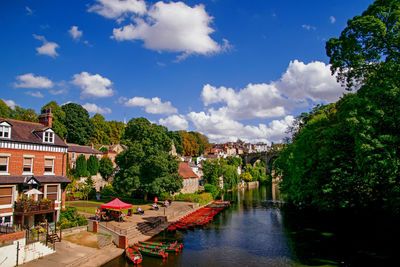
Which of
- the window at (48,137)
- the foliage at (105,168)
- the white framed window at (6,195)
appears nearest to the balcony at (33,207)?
the white framed window at (6,195)

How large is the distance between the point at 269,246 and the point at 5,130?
2531 centimetres

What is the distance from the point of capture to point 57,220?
78.2 feet

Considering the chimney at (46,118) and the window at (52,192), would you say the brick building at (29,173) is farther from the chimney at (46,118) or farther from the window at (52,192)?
the chimney at (46,118)

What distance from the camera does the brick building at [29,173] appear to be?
21125mm

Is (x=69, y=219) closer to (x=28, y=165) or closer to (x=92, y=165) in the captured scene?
(x=28, y=165)

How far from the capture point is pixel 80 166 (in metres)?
49.8

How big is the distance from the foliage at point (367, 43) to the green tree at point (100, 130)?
68799mm

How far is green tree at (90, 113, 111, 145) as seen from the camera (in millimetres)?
78312

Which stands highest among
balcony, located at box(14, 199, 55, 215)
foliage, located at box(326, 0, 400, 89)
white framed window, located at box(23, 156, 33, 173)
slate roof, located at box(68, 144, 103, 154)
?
foliage, located at box(326, 0, 400, 89)

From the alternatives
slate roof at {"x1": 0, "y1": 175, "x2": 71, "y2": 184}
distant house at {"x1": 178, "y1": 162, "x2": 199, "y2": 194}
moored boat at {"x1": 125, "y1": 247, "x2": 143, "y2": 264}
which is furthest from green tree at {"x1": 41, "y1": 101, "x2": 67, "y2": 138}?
moored boat at {"x1": 125, "y1": 247, "x2": 143, "y2": 264}

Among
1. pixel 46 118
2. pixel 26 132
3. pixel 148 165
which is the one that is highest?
pixel 46 118

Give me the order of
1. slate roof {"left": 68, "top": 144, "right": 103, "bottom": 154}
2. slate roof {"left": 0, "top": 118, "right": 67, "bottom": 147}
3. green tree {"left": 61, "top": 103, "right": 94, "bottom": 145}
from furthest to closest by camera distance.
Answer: green tree {"left": 61, "top": 103, "right": 94, "bottom": 145}
slate roof {"left": 68, "top": 144, "right": 103, "bottom": 154}
slate roof {"left": 0, "top": 118, "right": 67, "bottom": 147}

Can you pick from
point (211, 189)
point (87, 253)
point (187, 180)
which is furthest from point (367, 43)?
point (211, 189)

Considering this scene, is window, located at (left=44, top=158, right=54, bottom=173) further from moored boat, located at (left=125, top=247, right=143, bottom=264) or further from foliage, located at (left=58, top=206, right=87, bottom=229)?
moored boat, located at (left=125, top=247, right=143, bottom=264)
